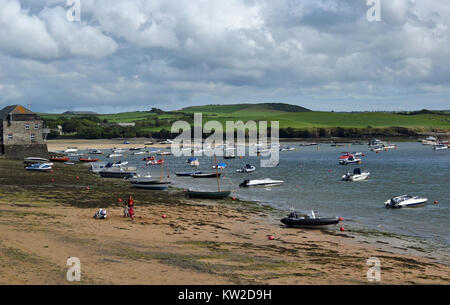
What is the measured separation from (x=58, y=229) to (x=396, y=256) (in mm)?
19550

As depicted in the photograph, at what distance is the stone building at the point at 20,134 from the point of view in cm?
8075

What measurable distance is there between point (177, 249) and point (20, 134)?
6765 cm

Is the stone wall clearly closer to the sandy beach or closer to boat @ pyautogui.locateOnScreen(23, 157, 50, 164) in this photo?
boat @ pyautogui.locateOnScreen(23, 157, 50, 164)

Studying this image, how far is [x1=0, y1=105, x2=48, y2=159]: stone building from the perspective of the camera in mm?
80750

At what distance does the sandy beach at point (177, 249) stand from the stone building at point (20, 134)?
45.0m

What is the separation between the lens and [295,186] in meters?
60.1

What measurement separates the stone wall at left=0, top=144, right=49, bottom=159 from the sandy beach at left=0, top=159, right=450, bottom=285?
45.2 m

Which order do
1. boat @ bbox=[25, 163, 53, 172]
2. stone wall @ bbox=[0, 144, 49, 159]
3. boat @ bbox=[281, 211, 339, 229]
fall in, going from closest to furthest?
boat @ bbox=[281, 211, 339, 229] < boat @ bbox=[25, 163, 53, 172] < stone wall @ bbox=[0, 144, 49, 159]

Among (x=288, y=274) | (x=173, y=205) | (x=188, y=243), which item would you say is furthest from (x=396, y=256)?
(x=173, y=205)

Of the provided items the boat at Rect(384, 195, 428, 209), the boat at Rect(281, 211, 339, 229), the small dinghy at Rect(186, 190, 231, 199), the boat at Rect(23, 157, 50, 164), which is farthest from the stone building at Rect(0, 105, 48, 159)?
the boat at Rect(384, 195, 428, 209)

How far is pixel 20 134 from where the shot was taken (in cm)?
8212

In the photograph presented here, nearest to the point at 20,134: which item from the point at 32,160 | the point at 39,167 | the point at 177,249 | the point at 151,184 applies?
the point at 32,160

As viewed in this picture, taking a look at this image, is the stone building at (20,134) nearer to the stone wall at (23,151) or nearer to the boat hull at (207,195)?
the stone wall at (23,151)
